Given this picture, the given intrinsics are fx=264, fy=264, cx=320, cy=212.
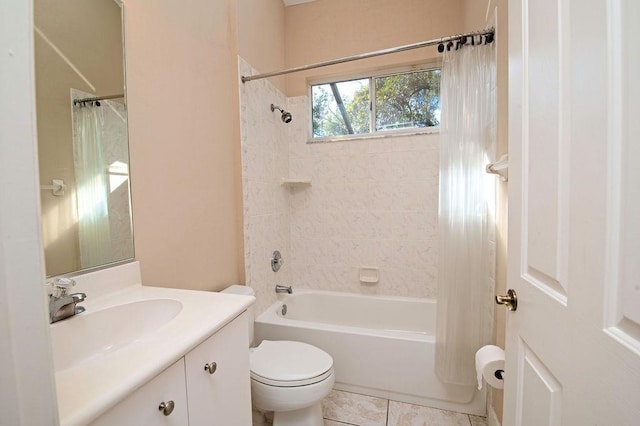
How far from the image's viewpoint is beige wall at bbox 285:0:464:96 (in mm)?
2113

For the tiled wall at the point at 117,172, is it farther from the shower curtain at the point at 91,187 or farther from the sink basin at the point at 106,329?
the sink basin at the point at 106,329

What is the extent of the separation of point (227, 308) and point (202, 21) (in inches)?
61.8

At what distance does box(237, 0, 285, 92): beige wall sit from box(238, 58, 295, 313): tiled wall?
103 mm

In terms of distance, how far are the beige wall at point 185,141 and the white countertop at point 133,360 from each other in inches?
15.2

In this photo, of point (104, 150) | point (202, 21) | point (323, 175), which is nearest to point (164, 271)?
point (104, 150)

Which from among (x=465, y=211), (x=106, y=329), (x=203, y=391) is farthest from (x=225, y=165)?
(x=465, y=211)

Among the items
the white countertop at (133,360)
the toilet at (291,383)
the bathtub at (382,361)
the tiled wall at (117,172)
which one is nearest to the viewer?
the white countertop at (133,360)

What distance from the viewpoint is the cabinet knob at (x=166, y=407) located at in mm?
582

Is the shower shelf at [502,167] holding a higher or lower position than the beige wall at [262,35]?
lower

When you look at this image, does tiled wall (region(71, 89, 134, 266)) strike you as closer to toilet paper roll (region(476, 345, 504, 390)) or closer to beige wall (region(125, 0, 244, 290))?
beige wall (region(125, 0, 244, 290))

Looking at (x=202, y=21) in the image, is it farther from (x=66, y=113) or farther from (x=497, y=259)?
(x=497, y=259)

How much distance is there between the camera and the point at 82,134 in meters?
0.94

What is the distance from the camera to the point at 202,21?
149cm

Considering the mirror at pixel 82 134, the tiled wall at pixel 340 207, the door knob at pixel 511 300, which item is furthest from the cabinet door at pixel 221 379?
the tiled wall at pixel 340 207
